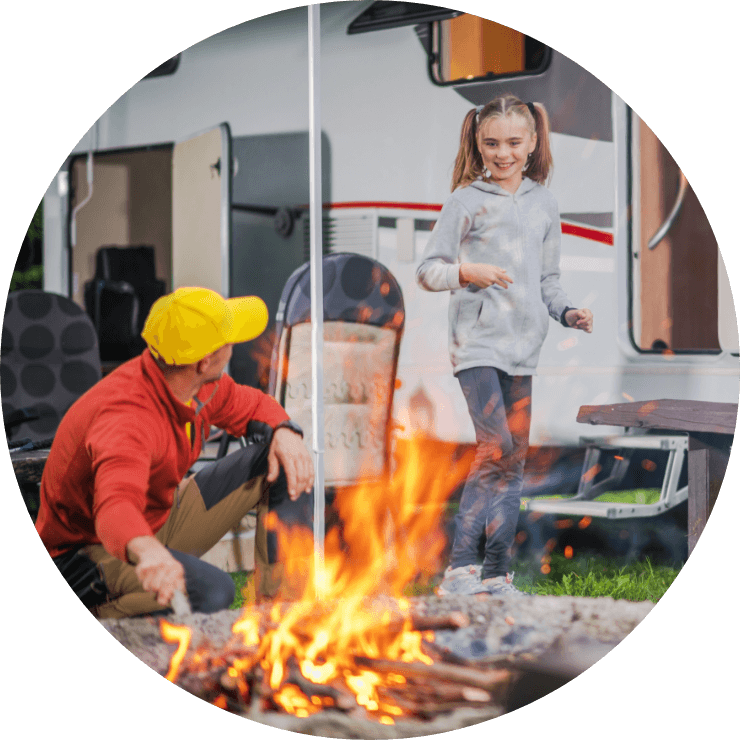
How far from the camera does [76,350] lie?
2.64 m

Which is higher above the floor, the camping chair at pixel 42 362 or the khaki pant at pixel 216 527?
the camping chair at pixel 42 362

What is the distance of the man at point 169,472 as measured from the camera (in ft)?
8.01

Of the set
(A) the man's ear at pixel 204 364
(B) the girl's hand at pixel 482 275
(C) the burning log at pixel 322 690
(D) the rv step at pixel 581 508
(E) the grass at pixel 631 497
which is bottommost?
(C) the burning log at pixel 322 690

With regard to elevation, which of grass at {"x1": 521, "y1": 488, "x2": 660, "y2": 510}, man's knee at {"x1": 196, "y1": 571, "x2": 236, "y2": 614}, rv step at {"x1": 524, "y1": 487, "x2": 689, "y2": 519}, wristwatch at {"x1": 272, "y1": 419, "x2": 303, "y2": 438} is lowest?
man's knee at {"x1": 196, "y1": 571, "x2": 236, "y2": 614}

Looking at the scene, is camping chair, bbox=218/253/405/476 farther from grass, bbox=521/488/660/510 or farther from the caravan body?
grass, bbox=521/488/660/510

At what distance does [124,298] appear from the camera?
2559 millimetres

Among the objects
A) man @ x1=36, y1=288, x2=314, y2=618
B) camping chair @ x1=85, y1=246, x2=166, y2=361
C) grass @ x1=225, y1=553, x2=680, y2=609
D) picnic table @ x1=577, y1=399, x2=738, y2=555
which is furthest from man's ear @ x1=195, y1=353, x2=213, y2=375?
picnic table @ x1=577, y1=399, x2=738, y2=555

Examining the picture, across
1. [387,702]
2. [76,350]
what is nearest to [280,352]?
[76,350]

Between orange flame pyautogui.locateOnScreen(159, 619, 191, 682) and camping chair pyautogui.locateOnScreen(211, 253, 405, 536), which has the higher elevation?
camping chair pyautogui.locateOnScreen(211, 253, 405, 536)

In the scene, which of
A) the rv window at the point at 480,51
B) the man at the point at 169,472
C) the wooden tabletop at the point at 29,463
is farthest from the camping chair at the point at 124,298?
the rv window at the point at 480,51

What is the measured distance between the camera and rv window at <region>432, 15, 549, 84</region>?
2.50 m

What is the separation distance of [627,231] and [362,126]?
0.80 metres

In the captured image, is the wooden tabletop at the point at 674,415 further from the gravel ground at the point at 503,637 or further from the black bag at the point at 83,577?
the black bag at the point at 83,577

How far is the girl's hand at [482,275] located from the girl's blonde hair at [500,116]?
22cm
